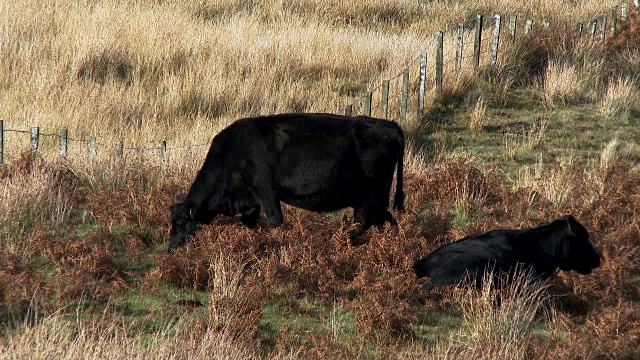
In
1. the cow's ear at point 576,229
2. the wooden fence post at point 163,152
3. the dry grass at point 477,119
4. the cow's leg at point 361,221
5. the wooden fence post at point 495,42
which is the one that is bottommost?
the dry grass at point 477,119

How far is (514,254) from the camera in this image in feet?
27.1

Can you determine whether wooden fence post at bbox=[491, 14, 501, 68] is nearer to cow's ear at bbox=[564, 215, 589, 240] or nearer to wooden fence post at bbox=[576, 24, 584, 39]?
wooden fence post at bbox=[576, 24, 584, 39]

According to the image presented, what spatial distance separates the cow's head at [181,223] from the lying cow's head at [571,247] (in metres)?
3.41

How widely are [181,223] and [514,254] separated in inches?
127

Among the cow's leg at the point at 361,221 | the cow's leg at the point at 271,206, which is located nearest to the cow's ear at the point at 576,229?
the cow's leg at the point at 361,221

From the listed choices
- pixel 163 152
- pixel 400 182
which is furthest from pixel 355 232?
pixel 163 152

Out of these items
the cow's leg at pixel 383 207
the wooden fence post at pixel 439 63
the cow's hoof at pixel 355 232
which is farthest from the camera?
the wooden fence post at pixel 439 63

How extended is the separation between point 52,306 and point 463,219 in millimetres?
4928

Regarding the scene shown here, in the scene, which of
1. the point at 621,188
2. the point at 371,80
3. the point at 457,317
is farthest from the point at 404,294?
the point at 371,80

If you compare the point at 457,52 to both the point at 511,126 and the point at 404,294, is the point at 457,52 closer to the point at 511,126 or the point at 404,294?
the point at 511,126

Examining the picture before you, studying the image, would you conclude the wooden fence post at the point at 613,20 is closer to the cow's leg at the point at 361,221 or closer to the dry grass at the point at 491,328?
the cow's leg at the point at 361,221

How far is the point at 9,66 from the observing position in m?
15.6

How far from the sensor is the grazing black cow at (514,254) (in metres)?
8.00

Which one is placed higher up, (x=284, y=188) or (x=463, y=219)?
(x=284, y=188)
